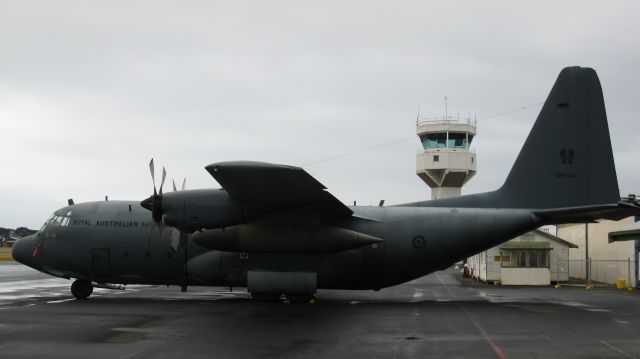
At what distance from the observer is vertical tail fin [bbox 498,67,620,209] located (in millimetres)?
21844

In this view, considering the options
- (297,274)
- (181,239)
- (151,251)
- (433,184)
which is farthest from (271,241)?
(433,184)

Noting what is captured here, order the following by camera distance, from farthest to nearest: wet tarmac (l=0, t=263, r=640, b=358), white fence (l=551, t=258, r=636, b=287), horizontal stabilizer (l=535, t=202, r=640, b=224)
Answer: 1. white fence (l=551, t=258, r=636, b=287)
2. horizontal stabilizer (l=535, t=202, r=640, b=224)
3. wet tarmac (l=0, t=263, r=640, b=358)

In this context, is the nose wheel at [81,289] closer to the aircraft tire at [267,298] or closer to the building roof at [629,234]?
the aircraft tire at [267,298]

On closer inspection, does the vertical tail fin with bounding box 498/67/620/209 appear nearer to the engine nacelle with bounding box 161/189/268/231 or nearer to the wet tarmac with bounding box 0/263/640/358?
the wet tarmac with bounding box 0/263/640/358

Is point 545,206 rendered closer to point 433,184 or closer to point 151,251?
point 151,251

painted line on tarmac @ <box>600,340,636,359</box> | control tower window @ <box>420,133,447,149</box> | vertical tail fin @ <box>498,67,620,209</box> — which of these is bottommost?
painted line on tarmac @ <box>600,340,636,359</box>

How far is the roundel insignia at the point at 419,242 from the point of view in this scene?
21547 millimetres

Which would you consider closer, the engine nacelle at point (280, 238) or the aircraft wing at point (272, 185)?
the aircraft wing at point (272, 185)

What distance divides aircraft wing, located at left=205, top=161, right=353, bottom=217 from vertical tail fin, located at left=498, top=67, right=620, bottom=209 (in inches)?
301

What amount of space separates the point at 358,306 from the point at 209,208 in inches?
270

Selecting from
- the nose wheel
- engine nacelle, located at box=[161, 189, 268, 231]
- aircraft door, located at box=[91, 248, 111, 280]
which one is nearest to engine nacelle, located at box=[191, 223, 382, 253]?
engine nacelle, located at box=[161, 189, 268, 231]

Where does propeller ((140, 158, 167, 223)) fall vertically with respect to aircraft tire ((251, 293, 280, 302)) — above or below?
above

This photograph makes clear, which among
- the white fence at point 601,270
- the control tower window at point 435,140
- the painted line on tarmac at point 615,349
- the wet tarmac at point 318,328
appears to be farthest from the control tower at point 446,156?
the painted line on tarmac at point 615,349

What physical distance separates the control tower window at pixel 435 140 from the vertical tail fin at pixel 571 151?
33.3 metres
